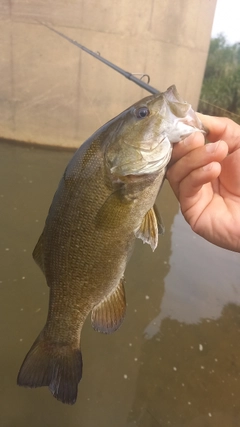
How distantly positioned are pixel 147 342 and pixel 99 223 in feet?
5.69

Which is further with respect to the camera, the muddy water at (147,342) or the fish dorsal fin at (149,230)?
the muddy water at (147,342)

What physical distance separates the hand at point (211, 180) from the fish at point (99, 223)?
0.08m

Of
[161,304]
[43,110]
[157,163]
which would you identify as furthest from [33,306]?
[43,110]

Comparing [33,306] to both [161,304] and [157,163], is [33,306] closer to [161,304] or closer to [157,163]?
[161,304]

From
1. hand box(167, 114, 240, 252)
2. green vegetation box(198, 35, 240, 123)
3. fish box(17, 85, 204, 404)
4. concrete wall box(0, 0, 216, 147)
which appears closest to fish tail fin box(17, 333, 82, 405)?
fish box(17, 85, 204, 404)

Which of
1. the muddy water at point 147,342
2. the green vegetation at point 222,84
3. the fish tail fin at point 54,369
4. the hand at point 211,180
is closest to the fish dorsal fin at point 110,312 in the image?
the fish tail fin at point 54,369

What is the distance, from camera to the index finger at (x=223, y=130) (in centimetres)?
149

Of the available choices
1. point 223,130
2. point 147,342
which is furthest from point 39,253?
point 147,342

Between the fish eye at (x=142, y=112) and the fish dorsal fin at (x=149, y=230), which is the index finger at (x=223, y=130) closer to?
the fish eye at (x=142, y=112)

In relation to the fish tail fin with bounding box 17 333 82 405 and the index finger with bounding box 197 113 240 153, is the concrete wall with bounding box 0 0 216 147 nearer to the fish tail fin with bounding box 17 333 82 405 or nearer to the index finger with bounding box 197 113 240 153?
the index finger with bounding box 197 113 240 153

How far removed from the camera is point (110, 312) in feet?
4.66

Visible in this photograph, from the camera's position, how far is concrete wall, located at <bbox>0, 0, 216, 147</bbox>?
5938 millimetres

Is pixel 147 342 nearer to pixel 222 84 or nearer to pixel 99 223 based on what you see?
pixel 99 223

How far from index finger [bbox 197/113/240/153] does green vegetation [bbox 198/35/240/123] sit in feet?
39.8
